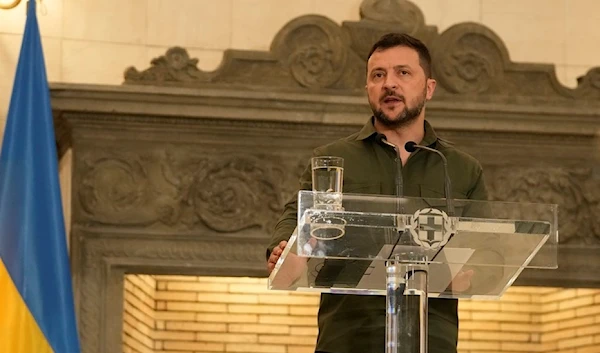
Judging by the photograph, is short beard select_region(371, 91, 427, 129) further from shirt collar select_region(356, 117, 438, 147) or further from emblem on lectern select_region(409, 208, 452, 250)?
emblem on lectern select_region(409, 208, 452, 250)

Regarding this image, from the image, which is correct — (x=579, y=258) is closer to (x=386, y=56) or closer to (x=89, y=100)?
(x=89, y=100)

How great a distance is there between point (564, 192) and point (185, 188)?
5.81ft

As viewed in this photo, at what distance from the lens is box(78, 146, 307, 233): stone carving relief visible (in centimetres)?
582

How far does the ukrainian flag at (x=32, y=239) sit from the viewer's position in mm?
5102

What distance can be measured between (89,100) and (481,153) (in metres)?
1.82

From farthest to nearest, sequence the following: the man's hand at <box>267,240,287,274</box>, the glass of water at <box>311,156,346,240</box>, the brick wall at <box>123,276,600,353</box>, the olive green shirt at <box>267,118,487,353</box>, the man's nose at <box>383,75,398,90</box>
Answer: the brick wall at <box>123,276,600,353</box> < the man's nose at <box>383,75,398,90</box> < the olive green shirt at <box>267,118,487,353</box> < the man's hand at <box>267,240,287,274</box> < the glass of water at <box>311,156,346,240</box>

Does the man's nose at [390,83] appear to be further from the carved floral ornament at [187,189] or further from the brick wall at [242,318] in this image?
the brick wall at [242,318]

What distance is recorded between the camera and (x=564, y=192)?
607cm

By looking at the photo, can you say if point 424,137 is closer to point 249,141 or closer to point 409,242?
point 409,242

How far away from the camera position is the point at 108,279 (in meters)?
5.77

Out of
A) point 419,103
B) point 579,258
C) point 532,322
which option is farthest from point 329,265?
point 532,322

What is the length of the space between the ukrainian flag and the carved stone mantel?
33cm

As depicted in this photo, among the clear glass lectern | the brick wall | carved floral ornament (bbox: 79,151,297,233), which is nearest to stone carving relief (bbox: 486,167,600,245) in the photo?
the brick wall

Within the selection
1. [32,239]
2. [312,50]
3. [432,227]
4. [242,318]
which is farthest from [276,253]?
[242,318]
